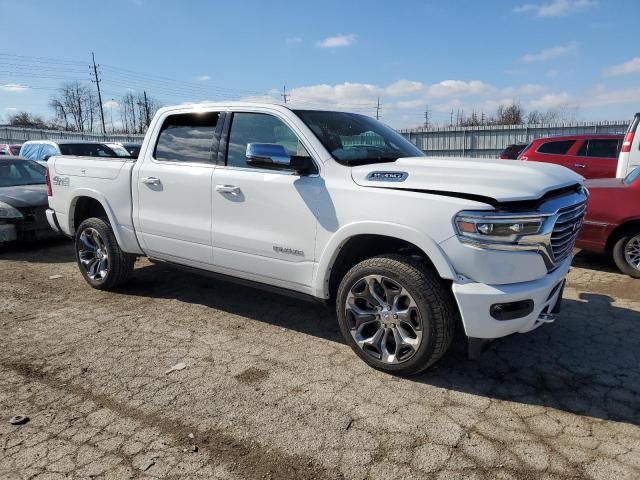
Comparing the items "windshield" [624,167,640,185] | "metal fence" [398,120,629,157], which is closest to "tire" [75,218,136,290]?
"windshield" [624,167,640,185]

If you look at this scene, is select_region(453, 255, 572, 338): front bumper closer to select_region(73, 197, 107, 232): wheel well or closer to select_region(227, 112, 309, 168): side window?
select_region(227, 112, 309, 168): side window

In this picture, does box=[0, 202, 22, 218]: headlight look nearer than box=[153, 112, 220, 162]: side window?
No

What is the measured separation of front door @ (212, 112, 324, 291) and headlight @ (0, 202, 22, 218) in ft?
15.7

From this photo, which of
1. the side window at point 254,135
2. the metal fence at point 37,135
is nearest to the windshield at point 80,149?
the side window at point 254,135

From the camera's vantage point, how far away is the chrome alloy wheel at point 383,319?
10.9ft

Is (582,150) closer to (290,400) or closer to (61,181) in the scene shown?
(290,400)

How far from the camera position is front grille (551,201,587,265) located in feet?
10.4

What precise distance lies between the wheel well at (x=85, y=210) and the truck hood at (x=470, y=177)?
11.5 feet

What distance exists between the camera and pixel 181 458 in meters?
2.61

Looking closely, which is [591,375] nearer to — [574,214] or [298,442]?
[574,214]

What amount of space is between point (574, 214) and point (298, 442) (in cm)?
239

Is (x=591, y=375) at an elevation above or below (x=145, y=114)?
below

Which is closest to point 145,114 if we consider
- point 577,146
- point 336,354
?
point 577,146

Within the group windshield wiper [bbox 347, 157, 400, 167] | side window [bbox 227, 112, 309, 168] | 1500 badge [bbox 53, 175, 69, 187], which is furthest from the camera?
1500 badge [bbox 53, 175, 69, 187]
